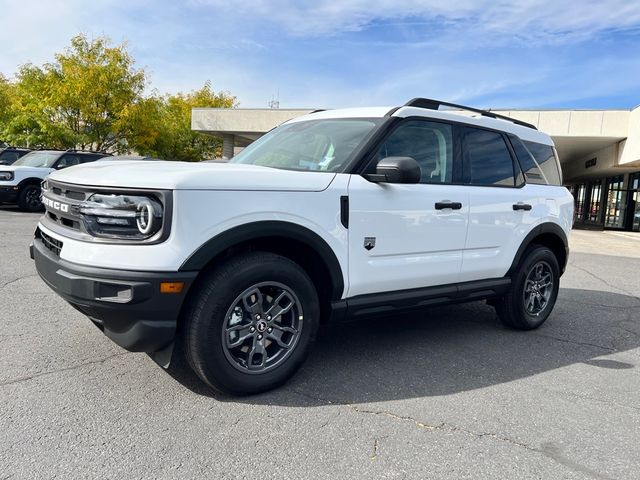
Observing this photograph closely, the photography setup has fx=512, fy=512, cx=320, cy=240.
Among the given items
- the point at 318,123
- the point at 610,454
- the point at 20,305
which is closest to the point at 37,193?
the point at 20,305

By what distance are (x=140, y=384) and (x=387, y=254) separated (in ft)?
6.05

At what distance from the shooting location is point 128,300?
2689 millimetres

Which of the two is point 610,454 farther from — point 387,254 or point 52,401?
point 52,401

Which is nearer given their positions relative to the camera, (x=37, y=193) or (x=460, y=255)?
(x=460, y=255)

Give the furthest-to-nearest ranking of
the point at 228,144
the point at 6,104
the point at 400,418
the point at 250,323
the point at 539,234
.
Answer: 1. the point at 228,144
2. the point at 6,104
3. the point at 539,234
4. the point at 250,323
5. the point at 400,418

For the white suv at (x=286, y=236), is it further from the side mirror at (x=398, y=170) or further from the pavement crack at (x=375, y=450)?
the pavement crack at (x=375, y=450)

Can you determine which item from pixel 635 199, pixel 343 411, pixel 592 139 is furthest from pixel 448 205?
pixel 635 199

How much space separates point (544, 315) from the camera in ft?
16.9

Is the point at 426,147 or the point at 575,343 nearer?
the point at 426,147

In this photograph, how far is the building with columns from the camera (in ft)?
75.0

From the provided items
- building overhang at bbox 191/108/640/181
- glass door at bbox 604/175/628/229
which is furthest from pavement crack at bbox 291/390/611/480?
glass door at bbox 604/175/628/229

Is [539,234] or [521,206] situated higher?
[521,206]

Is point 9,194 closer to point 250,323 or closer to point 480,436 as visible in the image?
point 250,323

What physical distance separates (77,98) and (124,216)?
85.6 ft
